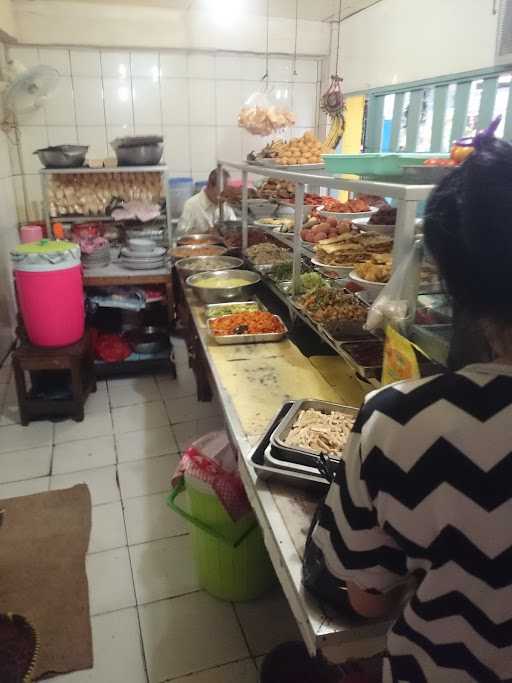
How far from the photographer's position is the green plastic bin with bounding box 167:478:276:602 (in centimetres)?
204

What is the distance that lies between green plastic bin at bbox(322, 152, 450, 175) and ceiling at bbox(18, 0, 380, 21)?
3.53 meters

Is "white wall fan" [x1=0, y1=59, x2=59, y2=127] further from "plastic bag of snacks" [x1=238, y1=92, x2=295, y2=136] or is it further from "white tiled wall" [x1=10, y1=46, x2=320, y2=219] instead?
"plastic bag of snacks" [x1=238, y1=92, x2=295, y2=136]

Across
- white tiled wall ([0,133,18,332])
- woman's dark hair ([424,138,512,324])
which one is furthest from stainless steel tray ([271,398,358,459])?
white tiled wall ([0,133,18,332])

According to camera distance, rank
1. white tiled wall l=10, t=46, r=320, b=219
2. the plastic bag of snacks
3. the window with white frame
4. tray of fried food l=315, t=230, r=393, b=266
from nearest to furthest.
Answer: tray of fried food l=315, t=230, r=393, b=266 < the window with white frame < the plastic bag of snacks < white tiled wall l=10, t=46, r=320, b=219

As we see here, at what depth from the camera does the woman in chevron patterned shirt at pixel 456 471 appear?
28.7 inches

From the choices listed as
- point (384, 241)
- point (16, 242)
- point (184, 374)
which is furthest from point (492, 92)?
point (16, 242)

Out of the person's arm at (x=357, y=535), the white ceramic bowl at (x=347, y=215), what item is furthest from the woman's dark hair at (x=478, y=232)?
the white ceramic bowl at (x=347, y=215)

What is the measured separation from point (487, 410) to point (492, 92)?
3535 millimetres

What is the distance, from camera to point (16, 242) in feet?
17.1

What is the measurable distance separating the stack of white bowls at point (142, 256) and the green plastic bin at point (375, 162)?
2213 millimetres

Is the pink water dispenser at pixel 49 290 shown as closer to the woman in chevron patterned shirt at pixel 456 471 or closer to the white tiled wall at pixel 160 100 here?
the white tiled wall at pixel 160 100

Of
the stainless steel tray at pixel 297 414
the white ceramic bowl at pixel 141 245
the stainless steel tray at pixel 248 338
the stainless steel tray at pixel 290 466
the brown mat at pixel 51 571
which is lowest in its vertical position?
the brown mat at pixel 51 571

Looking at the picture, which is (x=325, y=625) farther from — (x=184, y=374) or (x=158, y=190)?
(x=158, y=190)

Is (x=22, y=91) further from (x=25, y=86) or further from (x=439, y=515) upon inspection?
(x=439, y=515)
